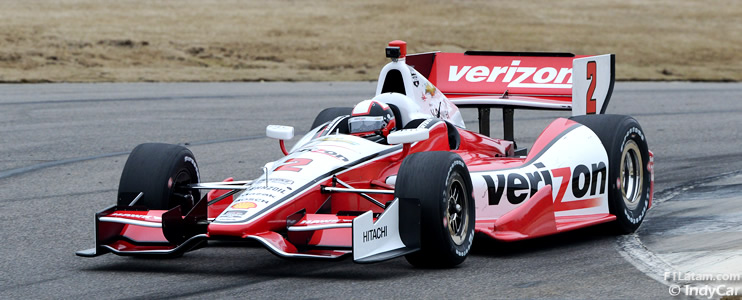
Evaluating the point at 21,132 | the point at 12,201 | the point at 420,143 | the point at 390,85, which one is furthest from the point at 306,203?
the point at 21,132

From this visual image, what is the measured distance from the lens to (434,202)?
6.32 meters

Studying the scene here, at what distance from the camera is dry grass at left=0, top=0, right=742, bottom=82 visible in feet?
81.9

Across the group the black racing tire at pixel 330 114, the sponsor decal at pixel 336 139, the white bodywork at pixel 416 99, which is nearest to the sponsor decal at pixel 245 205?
the sponsor decal at pixel 336 139

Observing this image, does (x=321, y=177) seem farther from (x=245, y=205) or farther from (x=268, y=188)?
(x=245, y=205)

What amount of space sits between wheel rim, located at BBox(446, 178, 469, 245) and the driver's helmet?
1.13m

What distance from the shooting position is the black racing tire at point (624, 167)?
7.81m

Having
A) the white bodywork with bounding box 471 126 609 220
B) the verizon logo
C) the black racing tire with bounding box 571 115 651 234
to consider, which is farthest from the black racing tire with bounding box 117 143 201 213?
the verizon logo

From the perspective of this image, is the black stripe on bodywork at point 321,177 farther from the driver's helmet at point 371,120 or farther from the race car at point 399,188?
the driver's helmet at point 371,120

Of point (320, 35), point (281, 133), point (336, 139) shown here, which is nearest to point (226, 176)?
point (281, 133)

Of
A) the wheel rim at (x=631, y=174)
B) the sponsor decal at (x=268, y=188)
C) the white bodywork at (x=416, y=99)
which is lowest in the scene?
the wheel rim at (x=631, y=174)

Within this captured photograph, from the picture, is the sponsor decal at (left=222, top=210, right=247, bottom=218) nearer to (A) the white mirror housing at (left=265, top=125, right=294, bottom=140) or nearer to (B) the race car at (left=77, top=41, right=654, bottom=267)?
(B) the race car at (left=77, top=41, right=654, bottom=267)

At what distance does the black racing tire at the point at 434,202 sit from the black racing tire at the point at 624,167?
5.61 ft

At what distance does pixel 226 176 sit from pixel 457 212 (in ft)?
14.9

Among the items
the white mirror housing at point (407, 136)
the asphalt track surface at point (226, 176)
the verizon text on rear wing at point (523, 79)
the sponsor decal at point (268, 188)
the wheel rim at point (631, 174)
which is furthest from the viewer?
the verizon text on rear wing at point (523, 79)
